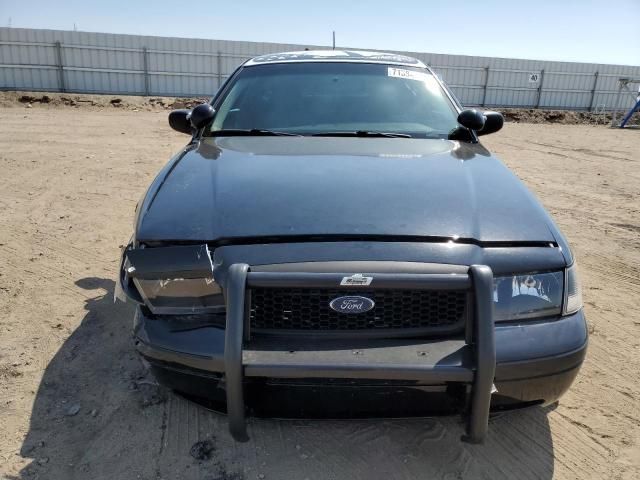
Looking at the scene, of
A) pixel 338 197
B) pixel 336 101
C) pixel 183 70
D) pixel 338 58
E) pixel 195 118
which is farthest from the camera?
pixel 183 70

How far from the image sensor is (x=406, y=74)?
3.59m

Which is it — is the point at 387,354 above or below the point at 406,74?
below

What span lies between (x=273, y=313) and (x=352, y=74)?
219cm

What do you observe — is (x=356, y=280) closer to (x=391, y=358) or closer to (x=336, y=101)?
(x=391, y=358)

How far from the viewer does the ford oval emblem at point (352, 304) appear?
6.00 ft

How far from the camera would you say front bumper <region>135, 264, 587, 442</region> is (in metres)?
1.70

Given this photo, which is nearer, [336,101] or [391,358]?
[391,358]

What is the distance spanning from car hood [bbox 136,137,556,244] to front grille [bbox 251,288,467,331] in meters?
0.23

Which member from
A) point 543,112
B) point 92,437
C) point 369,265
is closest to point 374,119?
point 369,265

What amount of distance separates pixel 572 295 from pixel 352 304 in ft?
2.93

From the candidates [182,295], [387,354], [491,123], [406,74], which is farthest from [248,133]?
[387,354]

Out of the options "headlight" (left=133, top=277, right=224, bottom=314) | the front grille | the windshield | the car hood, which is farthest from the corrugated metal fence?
the front grille

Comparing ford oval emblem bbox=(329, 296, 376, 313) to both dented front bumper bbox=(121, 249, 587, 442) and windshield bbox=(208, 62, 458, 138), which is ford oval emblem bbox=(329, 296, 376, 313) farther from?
windshield bbox=(208, 62, 458, 138)

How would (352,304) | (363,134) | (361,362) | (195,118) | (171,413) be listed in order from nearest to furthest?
(361,362) → (352,304) → (171,413) → (363,134) → (195,118)
